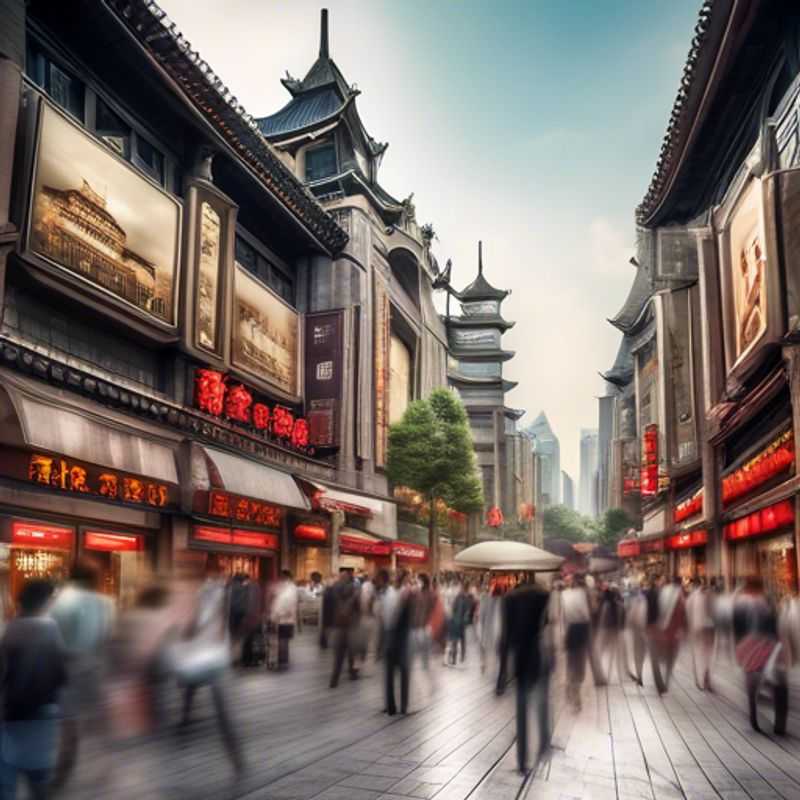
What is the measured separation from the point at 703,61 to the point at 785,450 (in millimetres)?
12935

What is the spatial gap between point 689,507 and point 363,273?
18.4m

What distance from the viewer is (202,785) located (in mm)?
6164

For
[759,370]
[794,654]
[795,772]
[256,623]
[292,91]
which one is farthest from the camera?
[292,91]

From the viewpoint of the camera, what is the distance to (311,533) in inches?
1204

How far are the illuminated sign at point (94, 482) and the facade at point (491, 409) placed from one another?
59.9m

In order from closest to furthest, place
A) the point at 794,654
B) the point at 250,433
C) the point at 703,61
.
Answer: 1. the point at 794,654
2. the point at 703,61
3. the point at 250,433

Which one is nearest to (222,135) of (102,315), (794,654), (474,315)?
(102,315)

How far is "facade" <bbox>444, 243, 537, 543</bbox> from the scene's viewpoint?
280ft

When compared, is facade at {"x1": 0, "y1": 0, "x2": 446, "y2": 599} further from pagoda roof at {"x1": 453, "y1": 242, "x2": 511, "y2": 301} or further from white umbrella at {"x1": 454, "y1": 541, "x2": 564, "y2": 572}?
pagoda roof at {"x1": 453, "y1": 242, "x2": 511, "y2": 301}

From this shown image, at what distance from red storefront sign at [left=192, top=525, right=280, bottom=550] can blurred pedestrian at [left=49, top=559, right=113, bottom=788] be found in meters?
15.4

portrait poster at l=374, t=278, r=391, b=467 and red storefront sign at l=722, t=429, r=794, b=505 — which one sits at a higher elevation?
portrait poster at l=374, t=278, r=391, b=467

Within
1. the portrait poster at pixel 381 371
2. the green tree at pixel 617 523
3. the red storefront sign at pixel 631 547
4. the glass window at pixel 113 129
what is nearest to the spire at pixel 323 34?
the portrait poster at pixel 381 371

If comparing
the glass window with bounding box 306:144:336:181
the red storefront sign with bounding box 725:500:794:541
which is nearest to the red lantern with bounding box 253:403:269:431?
the red storefront sign with bounding box 725:500:794:541

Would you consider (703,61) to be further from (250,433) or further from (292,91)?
(292,91)
